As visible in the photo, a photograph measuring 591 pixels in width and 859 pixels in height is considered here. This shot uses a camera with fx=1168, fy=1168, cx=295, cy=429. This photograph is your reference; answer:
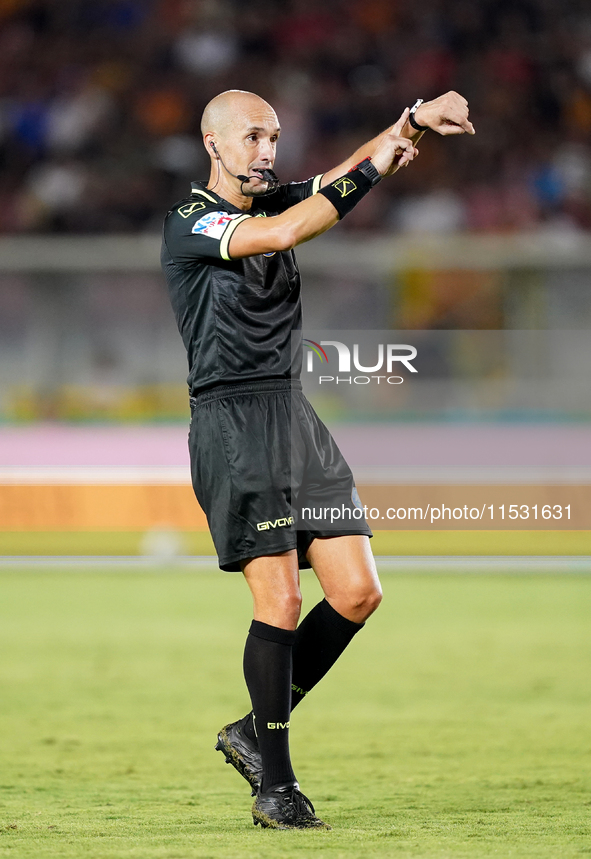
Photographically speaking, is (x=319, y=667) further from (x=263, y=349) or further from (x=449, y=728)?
(x=449, y=728)

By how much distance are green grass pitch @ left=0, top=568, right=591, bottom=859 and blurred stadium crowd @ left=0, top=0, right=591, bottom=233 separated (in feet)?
14.8

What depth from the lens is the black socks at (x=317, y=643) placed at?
10.5ft

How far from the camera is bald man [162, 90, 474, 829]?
2988 millimetres

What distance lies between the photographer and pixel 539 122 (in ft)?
37.3

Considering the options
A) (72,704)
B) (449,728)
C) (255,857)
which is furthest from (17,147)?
(255,857)

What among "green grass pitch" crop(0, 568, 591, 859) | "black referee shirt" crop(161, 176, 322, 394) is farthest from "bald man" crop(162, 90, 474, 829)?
"green grass pitch" crop(0, 568, 591, 859)

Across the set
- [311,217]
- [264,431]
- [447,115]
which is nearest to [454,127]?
[447,115]

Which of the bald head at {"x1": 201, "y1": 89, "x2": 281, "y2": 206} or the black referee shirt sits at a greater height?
the bald head at {"x1": 201, "y1": 89, "x2": 281, "y2": 206}

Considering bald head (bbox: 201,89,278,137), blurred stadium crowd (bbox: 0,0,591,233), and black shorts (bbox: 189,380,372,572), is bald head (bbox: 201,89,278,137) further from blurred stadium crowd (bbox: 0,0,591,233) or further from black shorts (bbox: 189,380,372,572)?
blurred stadium crowd (bbox: 0,0,591,233)

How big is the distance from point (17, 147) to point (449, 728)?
8.84 m

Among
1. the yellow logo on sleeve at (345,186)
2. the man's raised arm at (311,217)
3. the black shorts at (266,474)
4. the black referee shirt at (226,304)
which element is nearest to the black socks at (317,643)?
the black shorts at (266,474)

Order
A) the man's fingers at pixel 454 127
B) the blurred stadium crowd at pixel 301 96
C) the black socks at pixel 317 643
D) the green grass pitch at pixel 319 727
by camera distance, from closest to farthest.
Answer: the green grass pitch at pixel 319 727 → the man's fingers at pixel 454 127 → the black socks at pixel 317 643 → the blurred stadium crowd at pixel 301 96

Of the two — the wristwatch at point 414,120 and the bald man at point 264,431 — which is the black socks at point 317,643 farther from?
the wristwatch at point 414,120

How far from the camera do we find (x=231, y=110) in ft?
10.3
